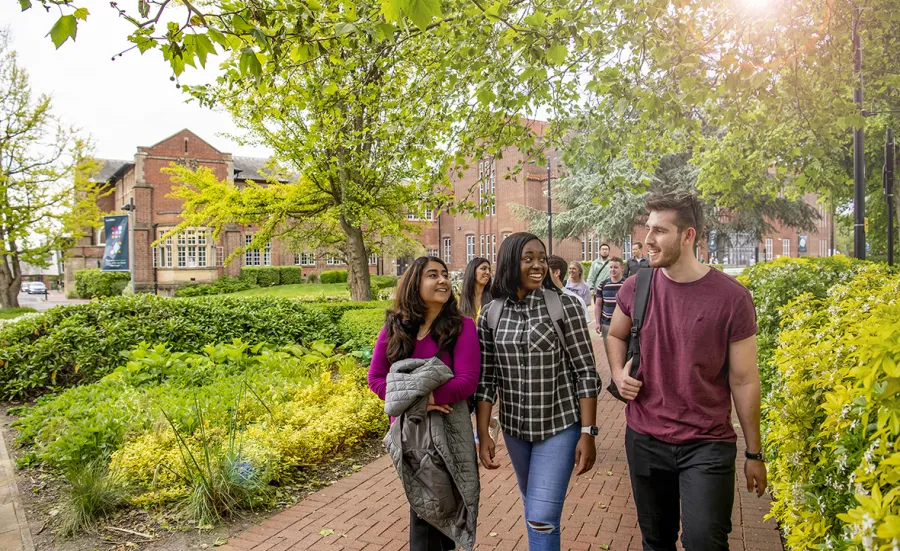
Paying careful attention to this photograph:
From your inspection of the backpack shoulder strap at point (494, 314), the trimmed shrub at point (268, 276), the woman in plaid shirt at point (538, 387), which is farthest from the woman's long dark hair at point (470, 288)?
the trimmed shrub at point (268, 276)

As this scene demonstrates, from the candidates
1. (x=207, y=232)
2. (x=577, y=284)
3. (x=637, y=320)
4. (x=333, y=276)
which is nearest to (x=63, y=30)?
(x=637, y=320)

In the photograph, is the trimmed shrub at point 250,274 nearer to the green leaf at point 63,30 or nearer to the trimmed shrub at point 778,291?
the trimmed shrub at point 778,291

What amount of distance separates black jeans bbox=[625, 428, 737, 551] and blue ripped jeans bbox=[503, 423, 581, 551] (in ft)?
1.01

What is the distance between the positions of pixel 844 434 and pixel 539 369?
137 centimetres

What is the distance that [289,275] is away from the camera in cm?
4475

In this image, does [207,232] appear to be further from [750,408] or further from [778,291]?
[750,408]

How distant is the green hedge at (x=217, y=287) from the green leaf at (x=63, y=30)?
3337cm

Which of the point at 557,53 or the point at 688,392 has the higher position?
the point at 557,53

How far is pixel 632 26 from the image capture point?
590 cm

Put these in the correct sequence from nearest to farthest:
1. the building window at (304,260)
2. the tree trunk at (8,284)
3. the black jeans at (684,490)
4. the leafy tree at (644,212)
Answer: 1. the black jeans at (684,490)
2. the tree trunk at (8,284)
3. the leafy tree at (644,212)
4. the building window at (304,260)

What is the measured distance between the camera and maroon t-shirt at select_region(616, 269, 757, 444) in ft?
8.25

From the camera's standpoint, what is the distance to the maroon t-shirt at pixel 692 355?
99.0 inches

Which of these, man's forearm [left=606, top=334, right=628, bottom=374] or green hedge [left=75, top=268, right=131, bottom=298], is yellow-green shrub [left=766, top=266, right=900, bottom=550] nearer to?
man's forearm [left=606, top=334, right=628, bottom=374]

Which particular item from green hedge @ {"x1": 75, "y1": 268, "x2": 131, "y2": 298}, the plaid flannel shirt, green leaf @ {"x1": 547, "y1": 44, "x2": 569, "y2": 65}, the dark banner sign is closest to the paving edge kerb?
the plaid flannel shirt
